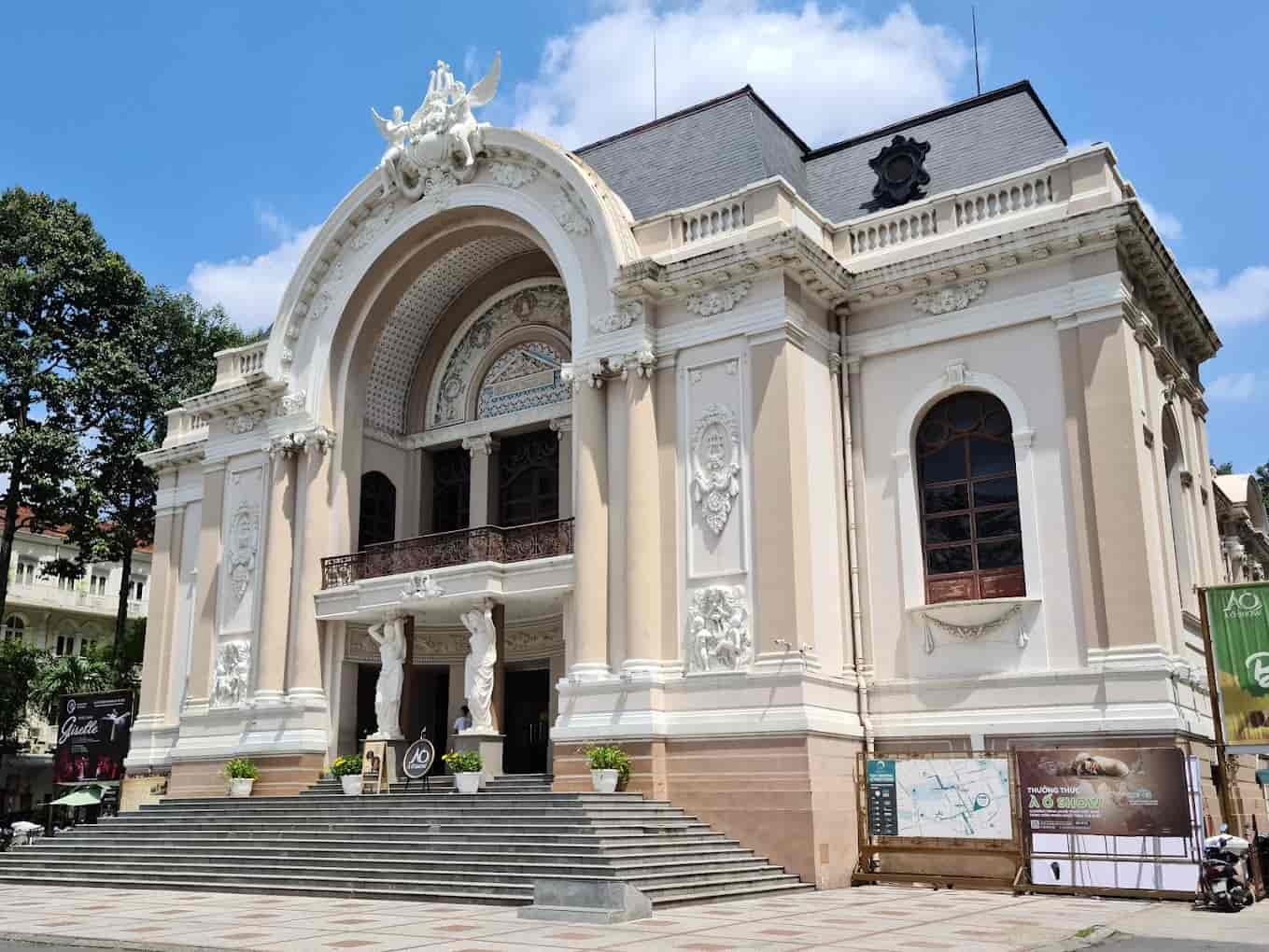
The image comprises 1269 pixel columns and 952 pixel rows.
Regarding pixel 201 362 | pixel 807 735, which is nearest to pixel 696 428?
pixel 807 735

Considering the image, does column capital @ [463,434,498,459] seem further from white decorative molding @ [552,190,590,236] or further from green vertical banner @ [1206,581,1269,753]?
green vertical banner @ [1206,581,1269,753]

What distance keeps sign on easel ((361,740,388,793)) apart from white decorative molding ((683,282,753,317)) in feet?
29.9

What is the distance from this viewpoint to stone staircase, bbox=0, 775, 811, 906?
1553cm

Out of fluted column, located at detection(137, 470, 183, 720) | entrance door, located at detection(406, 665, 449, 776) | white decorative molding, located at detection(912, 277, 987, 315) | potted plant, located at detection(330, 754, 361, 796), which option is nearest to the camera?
white decorative molding, located at detection(912, 277, 987, 315)

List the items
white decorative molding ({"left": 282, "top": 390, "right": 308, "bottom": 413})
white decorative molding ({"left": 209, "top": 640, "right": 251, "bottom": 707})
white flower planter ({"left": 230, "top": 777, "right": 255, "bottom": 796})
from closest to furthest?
white flower planter ({"left": 230, "top": 777, "right": 255, "bottom": 796}), white decorative molding ({"left": 209, "top": 640, "right": 251, "bottom": 707}), white decorative molding ({"left": 282, "top": 390, "right": 308, "bottom": 413})

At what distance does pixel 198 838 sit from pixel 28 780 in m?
31.8

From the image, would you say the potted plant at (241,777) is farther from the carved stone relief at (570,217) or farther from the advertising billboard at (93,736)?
the carved stone relief at (570,217)

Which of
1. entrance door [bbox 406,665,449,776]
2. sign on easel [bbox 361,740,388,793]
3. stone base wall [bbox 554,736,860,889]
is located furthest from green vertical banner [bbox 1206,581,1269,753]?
entrance door [bbox 406,665,449,776]

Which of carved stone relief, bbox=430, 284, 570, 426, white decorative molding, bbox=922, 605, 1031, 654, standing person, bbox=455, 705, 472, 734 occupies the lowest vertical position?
standing person, bbox=455, 705, 472, 734

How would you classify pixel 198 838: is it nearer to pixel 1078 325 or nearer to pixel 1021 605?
pixel 1021 605

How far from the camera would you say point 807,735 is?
1756 cm

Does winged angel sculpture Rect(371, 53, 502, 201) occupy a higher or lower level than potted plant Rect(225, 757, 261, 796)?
higher

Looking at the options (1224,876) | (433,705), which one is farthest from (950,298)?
(433,705)

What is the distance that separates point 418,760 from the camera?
2091cm
